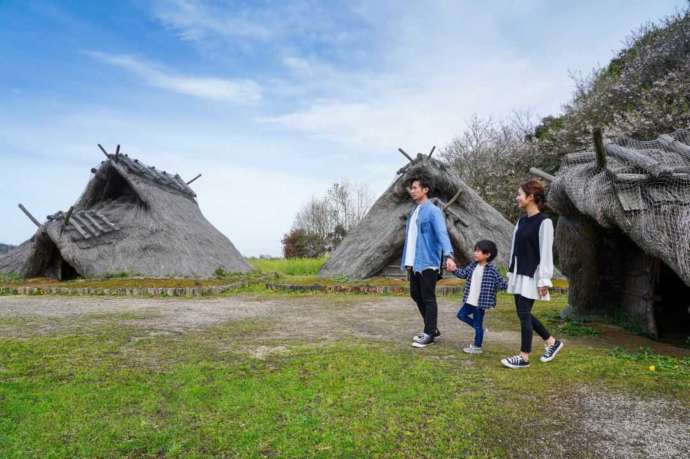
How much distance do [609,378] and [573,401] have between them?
77cm

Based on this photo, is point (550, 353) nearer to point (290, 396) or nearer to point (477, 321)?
point (477, 321)

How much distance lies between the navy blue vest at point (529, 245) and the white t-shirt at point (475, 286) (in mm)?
460

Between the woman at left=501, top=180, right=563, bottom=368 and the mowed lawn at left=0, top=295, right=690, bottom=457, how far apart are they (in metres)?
0.16

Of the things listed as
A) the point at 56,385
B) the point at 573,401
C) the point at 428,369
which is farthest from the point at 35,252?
the point at 573,401

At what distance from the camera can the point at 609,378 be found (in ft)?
11.4

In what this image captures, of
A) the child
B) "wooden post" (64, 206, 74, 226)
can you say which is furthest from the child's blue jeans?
"wooden post" (64, 206, 74, 226)

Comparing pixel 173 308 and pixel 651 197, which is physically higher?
pixel 651 197

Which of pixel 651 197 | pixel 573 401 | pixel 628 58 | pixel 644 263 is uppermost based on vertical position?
pixel 628 58

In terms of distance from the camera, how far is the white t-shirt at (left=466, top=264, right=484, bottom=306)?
429 cm

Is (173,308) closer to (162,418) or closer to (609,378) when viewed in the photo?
(162,418)

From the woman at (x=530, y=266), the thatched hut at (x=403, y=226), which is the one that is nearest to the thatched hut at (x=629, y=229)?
the woman at (x=530, y=266)

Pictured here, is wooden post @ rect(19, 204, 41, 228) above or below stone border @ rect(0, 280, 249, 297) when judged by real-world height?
above

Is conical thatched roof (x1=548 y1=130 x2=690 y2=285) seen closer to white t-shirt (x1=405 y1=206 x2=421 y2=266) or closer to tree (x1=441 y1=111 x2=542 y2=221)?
white t-shirt (x1=405 y1=206 x2=421 y2=266)

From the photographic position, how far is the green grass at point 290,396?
2357mm
